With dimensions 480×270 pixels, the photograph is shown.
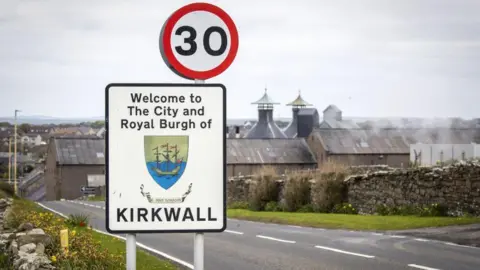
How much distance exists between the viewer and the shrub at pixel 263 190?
33000 millimetres

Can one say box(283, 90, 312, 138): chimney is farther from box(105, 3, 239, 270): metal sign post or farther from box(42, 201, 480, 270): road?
box(105, 3, 239, 270): metal sign post

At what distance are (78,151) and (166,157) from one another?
285 feet

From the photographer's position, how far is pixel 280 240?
17.8 meters

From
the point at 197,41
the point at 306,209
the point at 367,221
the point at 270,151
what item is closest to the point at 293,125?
the point at 270,151

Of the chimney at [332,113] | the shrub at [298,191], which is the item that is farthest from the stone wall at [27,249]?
the chimney at [332,113]

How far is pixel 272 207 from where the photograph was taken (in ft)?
106

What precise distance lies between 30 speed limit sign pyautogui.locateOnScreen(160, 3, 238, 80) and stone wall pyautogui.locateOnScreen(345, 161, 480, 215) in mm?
18240

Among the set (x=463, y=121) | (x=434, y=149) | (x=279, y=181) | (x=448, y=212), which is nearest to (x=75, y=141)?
(x=463, y=121)

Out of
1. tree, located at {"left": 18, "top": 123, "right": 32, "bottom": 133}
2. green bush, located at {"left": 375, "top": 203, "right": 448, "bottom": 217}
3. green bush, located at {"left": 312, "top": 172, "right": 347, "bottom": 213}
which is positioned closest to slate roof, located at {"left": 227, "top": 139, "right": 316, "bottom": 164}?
tree, located at {"left": 18, "top": 123, "right": 32, "bottom": 133}

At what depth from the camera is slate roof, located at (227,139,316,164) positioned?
88.8 meters

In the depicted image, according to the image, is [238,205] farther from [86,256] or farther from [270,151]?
[270,151]

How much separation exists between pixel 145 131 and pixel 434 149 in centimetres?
4774

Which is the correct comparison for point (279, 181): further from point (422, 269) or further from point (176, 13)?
point (176, 13)

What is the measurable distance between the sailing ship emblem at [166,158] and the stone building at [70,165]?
3151 inches
